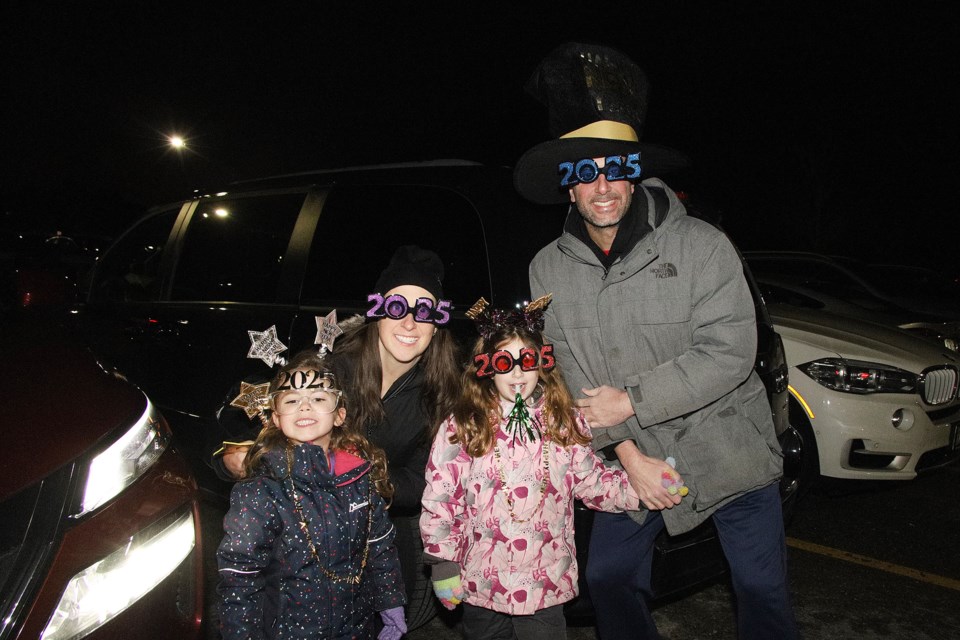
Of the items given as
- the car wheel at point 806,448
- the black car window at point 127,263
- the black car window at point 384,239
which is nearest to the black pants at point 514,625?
the black car window at point 384,239

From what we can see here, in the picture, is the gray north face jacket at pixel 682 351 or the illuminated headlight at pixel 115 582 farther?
the gray north face jacket at pixel 682 351

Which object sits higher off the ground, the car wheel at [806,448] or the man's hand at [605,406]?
the man's hand at [605,406]

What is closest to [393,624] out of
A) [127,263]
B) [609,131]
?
[609,131]

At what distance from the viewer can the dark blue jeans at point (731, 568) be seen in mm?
1943

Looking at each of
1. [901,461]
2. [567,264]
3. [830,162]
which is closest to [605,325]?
[567,264]

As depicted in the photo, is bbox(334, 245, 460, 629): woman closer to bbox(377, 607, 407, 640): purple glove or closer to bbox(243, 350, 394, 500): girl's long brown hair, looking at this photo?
bbox(243, 350, 394, 500): girl's long brown hair

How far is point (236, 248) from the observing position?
11.5 ft

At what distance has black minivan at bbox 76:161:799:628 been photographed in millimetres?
2408

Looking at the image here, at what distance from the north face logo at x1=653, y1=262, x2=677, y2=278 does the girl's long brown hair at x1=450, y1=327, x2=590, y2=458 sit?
0.45 meters

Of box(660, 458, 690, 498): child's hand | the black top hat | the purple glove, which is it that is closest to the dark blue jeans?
box(660, 458, 690, 498): child's hand

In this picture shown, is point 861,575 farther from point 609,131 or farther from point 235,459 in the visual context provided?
point 235,459

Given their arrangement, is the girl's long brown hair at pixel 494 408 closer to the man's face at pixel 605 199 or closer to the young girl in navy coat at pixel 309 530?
the young girl in navy coat at pixel 309 530

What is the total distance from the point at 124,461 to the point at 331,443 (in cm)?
58

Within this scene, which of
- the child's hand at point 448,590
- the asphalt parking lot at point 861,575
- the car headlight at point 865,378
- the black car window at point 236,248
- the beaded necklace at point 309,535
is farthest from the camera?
the car headlight at point 865,378
